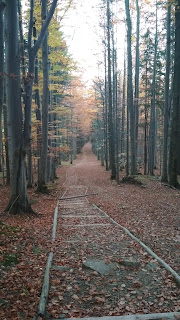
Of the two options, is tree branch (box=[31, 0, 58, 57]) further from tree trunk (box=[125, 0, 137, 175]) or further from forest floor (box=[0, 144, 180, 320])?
tree trunk (box=[125, 0, 137, 175])

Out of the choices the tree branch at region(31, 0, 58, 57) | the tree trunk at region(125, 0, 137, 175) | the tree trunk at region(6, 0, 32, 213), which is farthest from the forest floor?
the tree trunk at region(125, 0, 137, 175)

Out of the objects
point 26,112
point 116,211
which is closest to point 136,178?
point 116,211

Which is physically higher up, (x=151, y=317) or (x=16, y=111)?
(x=16, y=111)

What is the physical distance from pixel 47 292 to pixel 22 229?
317cm

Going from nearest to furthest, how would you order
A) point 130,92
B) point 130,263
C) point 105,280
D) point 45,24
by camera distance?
point 105,280 → point 130,263 → point 45,24 → point 130,92

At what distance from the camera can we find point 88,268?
15.4 ft

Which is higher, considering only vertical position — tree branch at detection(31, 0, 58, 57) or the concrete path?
tree branch at detection(31, 0, 58, 57)

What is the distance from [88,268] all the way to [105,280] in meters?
0.48

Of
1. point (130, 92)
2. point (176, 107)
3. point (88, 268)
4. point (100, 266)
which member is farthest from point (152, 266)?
point (130, 92)

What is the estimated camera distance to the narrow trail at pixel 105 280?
11.5 feet

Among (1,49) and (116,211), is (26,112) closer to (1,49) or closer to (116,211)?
(1,49)

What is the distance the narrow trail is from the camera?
3.51m

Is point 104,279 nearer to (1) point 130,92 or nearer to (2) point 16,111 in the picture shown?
(2) point 16,111

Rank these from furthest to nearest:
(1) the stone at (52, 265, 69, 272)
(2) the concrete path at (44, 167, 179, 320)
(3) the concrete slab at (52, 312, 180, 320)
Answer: (1) the stone at (52, 265, 69, 272) → (2) the concrete path at (44, 167, 179, 320) → (3) the concrete slab at (52, 312, 180, 320)
